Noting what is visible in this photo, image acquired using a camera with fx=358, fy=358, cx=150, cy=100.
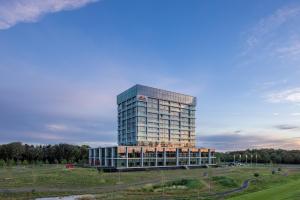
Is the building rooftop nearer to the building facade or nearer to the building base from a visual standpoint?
the building facade

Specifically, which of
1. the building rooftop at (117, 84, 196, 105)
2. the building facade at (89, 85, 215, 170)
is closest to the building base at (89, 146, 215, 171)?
the building facade at (89, 85, 215, 170)

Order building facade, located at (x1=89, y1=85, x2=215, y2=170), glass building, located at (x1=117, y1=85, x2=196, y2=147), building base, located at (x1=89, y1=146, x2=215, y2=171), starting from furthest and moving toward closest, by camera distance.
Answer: glass building, located at (x1=117, y1=85, x2=196, y2=147), building facade, located at (x1=89, y1=85, x2=215, y2=170), building base, located at (x1=89, y1=146, x2=215, y2=171)

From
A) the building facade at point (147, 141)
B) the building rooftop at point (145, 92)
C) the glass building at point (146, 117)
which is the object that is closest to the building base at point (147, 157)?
the building facade at point (147, 141)

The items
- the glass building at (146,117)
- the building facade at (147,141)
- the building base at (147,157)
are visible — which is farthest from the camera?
the glass building at (146,117)

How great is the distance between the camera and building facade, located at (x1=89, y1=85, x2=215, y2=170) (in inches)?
6393

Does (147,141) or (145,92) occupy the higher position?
(145,92)

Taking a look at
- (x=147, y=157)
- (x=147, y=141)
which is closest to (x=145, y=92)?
(x=147, y=141)

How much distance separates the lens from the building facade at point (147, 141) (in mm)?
162375

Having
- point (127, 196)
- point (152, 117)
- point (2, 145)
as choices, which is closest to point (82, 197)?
point (127, 196)

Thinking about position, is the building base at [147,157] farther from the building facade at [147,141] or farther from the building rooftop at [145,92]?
the building rooftop at [145,92]

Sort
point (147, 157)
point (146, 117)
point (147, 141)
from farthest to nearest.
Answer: point (146, 117), point (147, 141), point (147, 157)

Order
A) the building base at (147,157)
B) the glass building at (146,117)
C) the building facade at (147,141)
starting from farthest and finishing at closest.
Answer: the glass building at (146,117)
the building facade at (147,141)
the building base at (147,157)

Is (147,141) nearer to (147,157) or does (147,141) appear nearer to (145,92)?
(147,157)

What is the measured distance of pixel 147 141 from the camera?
185375 millimetres
